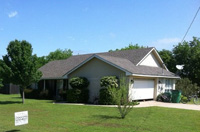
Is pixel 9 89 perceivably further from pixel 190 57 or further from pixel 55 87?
pixel 190 57

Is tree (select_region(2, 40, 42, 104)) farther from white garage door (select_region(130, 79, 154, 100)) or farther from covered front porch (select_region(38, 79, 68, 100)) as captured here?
white garage door (select_region(130, 79, 154, 100))

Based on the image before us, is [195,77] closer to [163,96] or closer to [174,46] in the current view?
[174,46]

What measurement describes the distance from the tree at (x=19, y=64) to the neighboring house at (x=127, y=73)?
4298 mm

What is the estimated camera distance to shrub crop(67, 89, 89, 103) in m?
20.8

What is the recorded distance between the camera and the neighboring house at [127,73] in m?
20.3

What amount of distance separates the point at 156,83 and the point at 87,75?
715cm

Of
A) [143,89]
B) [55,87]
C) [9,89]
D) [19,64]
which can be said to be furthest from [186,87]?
[9,89]

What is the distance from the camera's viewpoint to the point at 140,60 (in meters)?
23.3

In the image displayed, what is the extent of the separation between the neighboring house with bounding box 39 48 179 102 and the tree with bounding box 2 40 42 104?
4.30 metres

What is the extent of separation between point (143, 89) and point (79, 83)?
6218 millimetres

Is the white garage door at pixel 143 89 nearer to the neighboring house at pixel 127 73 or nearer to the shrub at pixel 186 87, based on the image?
the neighboring house at pixel 127 73

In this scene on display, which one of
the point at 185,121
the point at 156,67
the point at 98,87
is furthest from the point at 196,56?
the point at 185,121

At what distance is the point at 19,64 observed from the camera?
19.7 m

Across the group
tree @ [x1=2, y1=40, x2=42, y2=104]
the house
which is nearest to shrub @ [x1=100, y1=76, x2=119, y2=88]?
tree @ [x1=2, y1=40, x2=42, y2=104]
